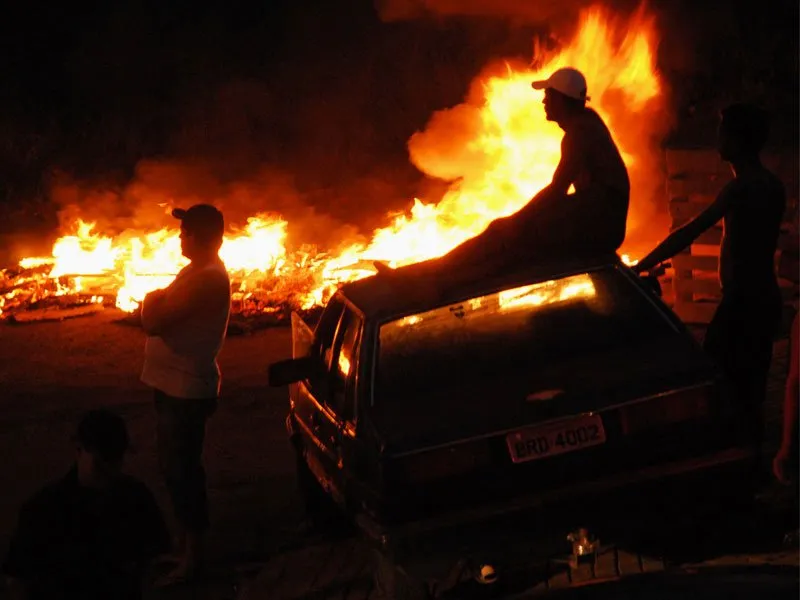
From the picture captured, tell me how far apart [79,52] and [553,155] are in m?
16.6

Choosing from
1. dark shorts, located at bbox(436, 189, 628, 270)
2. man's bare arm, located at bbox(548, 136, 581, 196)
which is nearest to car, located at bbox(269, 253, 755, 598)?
dark shorts, located at bbox(436, 189, 628, 270)

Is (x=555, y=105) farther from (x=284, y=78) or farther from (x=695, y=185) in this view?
(x=284, y=78)

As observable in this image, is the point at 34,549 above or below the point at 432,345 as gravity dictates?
below

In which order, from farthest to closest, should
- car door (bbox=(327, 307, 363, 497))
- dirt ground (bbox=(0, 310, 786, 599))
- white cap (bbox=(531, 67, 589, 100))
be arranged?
dirt ground (bbox=(0, 310, 786, 599)) < white cap (bbox=(531, 67, 589, 100)) < car door (bbox=(327, 307, 363, 497))

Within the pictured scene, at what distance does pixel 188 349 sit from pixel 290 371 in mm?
536

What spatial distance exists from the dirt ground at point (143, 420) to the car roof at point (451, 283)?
177cm

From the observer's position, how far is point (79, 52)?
27984mm

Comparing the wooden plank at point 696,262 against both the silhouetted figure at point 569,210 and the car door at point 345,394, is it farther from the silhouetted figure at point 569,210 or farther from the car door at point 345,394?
the car door at point 345,394

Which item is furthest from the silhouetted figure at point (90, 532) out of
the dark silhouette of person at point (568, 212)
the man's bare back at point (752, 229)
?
the man's bare back at point (752, 229)

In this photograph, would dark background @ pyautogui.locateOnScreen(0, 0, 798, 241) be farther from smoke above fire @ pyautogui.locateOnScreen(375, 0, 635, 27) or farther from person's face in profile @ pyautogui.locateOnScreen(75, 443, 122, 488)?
person's face in profile @ pyautogui.locateOnScreen(75, 443, 122, 488)

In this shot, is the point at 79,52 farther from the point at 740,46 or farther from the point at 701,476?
the point at 701,476

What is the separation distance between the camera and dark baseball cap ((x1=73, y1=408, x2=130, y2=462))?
15.5ft

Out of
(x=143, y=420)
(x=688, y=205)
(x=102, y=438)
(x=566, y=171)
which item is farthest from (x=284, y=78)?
(x=102, y=438)

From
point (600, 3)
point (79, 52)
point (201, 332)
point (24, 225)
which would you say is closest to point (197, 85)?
point (79, 52)
